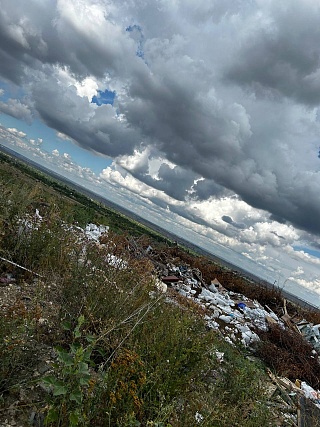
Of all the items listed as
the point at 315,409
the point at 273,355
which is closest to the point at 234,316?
the point at 273,355

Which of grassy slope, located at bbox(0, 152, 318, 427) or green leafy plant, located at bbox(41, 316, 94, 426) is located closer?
green leafy plant, located at bbox(41, 316, 94, 426)

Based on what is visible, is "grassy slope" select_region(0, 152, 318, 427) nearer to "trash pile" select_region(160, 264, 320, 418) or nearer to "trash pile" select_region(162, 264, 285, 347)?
"trash pile" select_region(160, 264, 320, 418)

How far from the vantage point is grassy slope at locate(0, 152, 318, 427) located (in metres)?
2.10

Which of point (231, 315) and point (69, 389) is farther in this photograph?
point (231, 315)

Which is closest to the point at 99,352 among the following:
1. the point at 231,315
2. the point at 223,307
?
the point at 231,315

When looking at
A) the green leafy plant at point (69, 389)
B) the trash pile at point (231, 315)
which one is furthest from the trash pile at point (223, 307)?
the green leafy plant at point (69, 389)

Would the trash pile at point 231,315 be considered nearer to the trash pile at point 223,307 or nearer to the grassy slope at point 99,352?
the trash pile at point 223,307

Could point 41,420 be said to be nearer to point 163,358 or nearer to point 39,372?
point 39,372

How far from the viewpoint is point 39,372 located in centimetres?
238

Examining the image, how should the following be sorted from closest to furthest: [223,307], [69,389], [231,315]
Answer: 1. [69,389]
2. [231,315]
3. [223,307]

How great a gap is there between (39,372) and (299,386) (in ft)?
15.4

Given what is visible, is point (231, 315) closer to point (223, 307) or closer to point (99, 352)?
point (223, 307)

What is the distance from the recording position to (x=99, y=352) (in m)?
2.85

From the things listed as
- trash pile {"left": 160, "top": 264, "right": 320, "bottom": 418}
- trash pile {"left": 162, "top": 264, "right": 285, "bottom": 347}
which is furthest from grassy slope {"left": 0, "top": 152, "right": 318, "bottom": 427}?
trash pile {"left": 162, "top": 264, "right": 285, "bottom": 347}
